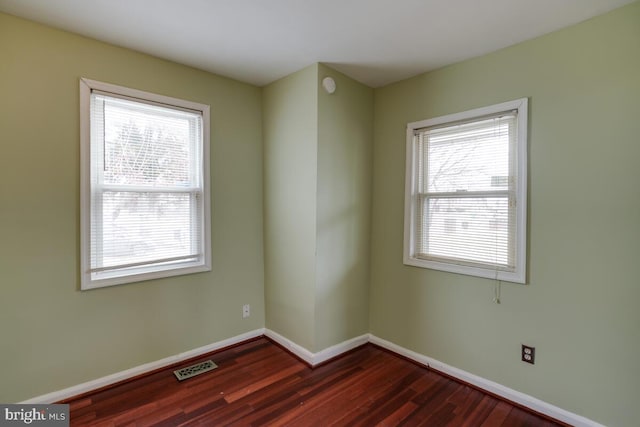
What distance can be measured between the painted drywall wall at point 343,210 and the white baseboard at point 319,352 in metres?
0.05

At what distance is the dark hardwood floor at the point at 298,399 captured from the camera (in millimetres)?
1957

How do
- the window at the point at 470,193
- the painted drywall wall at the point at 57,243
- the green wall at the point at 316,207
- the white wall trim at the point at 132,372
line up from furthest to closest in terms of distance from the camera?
1. the green wall at the point at 316,207
2. the window at the point at 470,193
3. the white wall trim at the point at 132,372
4. the painted drywall wall at the point at 57,243

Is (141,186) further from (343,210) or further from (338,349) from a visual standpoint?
(338,349)

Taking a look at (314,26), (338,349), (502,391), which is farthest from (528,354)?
(314,26)

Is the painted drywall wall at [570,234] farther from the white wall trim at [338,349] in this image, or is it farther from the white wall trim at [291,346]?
the white wall trim at [291,346]

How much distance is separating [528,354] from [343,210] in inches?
66.8

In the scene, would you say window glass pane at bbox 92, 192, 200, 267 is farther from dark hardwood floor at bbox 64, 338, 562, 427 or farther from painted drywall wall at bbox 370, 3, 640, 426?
painted drywall wall at bbox 370, 3, 640, 426

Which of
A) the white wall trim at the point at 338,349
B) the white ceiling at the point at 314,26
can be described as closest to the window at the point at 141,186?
the white ceiling at the point at 314,26

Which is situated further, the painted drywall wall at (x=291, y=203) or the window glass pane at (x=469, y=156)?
the painted drywall wall at (x=291, y=203)

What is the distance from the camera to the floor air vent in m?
2.42

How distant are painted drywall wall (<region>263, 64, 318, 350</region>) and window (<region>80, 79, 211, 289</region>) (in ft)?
1.98

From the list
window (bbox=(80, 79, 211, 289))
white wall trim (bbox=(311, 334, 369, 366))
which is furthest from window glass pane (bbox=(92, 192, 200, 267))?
white wall trim (bbox=(311, 334, 369, 366))

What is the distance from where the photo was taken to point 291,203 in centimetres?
279

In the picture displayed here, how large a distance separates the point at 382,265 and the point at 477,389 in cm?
119
